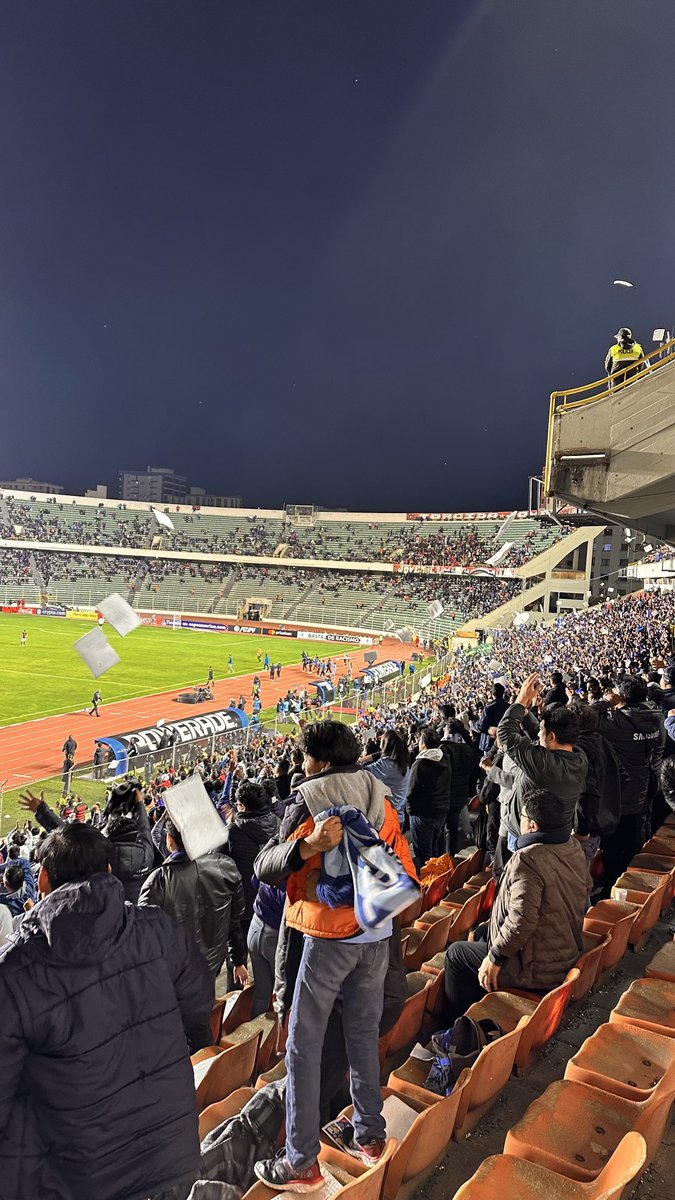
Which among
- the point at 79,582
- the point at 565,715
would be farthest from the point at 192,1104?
the point at 79,582

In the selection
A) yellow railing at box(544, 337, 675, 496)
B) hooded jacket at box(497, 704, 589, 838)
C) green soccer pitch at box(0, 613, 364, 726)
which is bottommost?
green soccer pitch at box(0, 613, 364, 726)

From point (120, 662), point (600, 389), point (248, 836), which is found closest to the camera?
point (248, 836)

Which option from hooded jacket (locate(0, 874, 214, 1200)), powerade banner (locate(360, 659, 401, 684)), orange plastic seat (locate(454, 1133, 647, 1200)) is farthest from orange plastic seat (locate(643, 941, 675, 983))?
powerade banner (locate(360, 659, 401, 684))

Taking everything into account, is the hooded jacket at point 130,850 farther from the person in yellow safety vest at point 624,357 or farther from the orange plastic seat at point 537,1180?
the person in yellow safety vest at point 624,357

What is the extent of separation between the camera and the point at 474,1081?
283 cm

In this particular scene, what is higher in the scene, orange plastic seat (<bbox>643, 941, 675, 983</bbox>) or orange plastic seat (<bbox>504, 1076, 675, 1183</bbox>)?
orange plastic seat (<bbox>504, 1076, 675, 1183</bbox>)

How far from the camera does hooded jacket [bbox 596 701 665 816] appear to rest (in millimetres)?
5672

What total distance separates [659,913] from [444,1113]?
302 centimetres

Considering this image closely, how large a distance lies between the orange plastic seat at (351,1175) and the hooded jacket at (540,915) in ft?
3.61

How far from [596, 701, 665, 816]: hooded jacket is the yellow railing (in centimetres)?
535

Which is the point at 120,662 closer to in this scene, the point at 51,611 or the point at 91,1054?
the point at 51,611

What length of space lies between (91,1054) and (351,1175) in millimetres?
1252

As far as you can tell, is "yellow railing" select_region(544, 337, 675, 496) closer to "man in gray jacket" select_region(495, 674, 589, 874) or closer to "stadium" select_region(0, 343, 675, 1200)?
"stadium" select_region(0, 343, 675, 1200)

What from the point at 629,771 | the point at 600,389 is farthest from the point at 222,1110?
the point at 600,389
